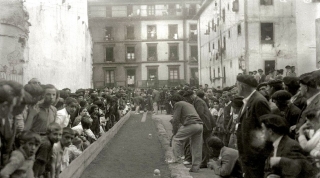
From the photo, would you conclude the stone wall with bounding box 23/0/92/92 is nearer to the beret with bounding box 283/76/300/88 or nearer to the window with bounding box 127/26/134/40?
the beret with bounding box 283/76/300/88

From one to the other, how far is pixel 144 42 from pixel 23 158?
57.8 meters

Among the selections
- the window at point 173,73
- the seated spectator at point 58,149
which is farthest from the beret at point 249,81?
the window at point 173,73

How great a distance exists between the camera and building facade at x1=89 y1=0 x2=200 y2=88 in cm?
6097

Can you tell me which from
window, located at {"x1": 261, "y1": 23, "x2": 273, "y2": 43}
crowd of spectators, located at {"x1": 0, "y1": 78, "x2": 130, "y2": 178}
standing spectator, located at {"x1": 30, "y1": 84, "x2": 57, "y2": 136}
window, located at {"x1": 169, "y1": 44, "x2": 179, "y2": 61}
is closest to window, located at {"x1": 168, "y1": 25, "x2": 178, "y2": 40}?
window, located at {"x1": 169, "y1": 44, "x2": 179, "y2": 61}

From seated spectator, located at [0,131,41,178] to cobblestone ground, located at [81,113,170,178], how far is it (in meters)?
5.58

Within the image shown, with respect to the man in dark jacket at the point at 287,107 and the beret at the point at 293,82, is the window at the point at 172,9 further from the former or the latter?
the man in dark jacket at the point at 287,107

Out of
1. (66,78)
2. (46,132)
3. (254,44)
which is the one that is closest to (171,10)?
(254,44)

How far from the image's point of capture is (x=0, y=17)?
16.0m

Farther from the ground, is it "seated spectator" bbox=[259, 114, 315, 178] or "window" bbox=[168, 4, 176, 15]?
"window" bbox=[168, 4, 176, 15]

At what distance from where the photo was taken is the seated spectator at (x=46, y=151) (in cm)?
609

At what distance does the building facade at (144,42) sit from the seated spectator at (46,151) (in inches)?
2119

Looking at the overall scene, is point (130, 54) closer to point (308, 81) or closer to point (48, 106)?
point (48, 106)

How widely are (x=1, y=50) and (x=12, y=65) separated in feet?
1.98

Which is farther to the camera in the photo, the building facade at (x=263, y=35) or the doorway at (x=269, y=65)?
the doorway at (x=269, y=65)
